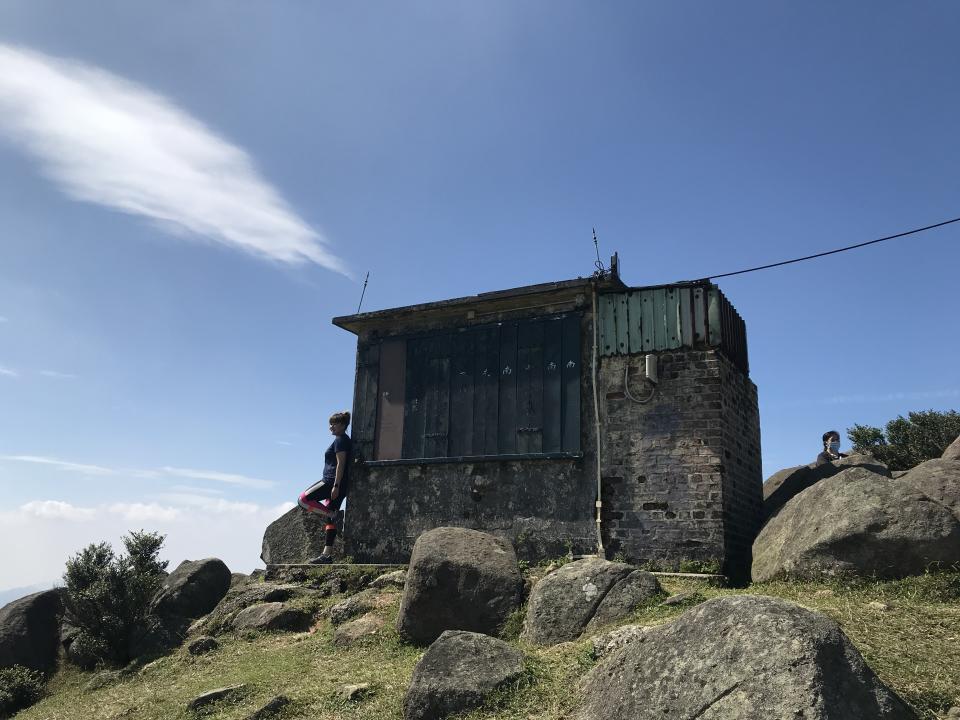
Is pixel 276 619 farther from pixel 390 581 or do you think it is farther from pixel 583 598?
A: pixel 583 598

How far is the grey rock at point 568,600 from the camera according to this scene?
28.1 ft

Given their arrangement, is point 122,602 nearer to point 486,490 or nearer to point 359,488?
point 359,488

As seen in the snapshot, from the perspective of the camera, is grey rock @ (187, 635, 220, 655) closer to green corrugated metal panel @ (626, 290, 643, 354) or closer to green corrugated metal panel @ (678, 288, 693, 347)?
green corrugated metal panel @ (626, 290, 643, 354)

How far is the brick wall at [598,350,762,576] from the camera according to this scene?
11016 mm

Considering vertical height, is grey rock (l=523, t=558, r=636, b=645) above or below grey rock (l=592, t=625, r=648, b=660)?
above

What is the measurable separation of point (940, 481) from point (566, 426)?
510cm

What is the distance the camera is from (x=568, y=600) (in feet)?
28.9

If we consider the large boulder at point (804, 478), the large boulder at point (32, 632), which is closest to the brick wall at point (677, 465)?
the large boulder at point (804, 478)

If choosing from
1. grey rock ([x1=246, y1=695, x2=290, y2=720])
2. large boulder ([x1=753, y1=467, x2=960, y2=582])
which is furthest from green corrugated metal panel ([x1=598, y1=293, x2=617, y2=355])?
grey rock ([x1=246, y1=695, x2=290, y2=720])

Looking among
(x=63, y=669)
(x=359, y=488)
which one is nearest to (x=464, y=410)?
(x=359, y=488)

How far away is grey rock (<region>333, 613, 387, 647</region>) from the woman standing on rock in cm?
308

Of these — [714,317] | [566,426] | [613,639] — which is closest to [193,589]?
[566,426]

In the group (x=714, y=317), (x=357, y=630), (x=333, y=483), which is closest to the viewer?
(x=357, y=630)

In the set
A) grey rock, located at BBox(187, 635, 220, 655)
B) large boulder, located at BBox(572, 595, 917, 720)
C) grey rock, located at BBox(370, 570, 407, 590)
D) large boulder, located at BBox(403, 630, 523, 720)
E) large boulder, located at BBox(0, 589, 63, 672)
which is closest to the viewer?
large boulder, located at BBox(572, 595, 917, 720)
